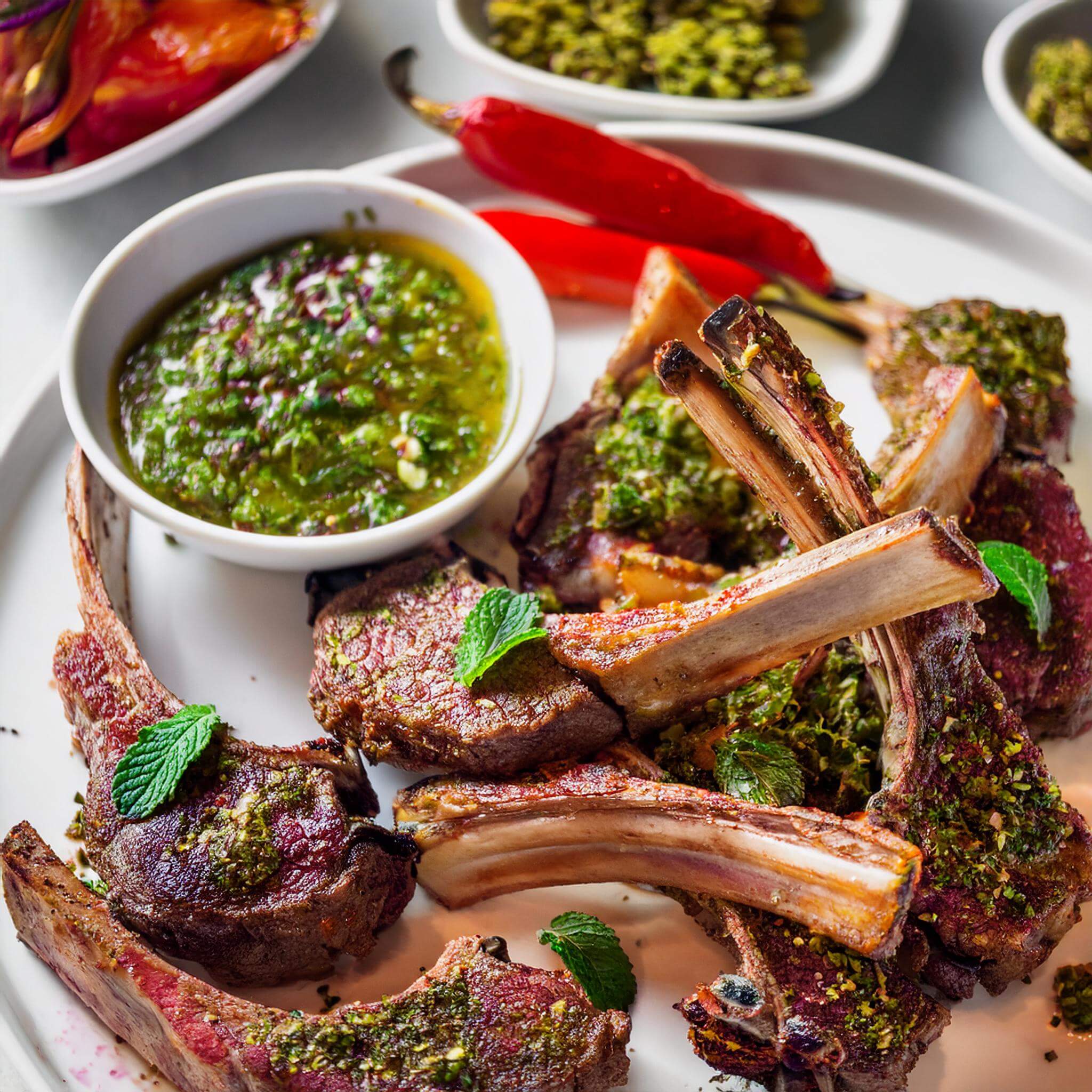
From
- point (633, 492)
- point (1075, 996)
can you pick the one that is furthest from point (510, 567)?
point (1075, 996)

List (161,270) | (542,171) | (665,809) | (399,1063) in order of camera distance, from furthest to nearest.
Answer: (542,171), (161,270), (665,809), (399,1063)

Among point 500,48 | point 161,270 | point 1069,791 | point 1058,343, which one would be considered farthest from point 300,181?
point 1069,791

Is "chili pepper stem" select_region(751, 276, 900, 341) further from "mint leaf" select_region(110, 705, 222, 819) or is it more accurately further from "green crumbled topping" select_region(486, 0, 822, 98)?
"mint leaf" select_region(110, 705, 222, 819)

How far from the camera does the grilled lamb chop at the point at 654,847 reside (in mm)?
2189

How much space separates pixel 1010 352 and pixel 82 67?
128 inches

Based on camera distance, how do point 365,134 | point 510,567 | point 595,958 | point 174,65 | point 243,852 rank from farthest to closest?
point 365,134 → point 174,65 → point 510,567 → point 595,958 → point 243,852

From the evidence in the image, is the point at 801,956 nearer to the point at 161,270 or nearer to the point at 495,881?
the point at 495,881

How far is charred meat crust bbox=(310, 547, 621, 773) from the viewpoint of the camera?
249 centimetres

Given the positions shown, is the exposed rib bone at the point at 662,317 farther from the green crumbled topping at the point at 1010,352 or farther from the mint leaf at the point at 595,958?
the mint leaf at the point at 595,958

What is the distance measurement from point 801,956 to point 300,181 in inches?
98.7

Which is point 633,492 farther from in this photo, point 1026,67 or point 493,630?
point 1026,67

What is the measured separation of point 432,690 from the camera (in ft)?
8.44

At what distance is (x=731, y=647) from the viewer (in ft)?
8.08

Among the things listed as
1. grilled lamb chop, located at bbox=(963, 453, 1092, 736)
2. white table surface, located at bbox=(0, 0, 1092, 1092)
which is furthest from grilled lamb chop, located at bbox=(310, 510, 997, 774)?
white table surface, located at bbox=(0, 0, 1092, 1092)
